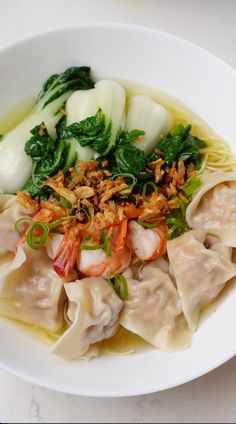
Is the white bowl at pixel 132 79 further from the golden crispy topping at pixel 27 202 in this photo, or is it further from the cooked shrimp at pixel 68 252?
the golden crispy topping at pixel 27 202

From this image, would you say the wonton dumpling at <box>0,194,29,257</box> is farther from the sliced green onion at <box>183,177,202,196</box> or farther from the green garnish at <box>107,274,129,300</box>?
the sliced green onion at <box>183,177,202,196</box>

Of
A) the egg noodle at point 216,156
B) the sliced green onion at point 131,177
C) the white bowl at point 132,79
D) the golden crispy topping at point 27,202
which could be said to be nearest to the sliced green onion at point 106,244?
the sliced green onion at point 131,177

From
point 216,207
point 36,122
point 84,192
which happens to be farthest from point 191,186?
point 36,122

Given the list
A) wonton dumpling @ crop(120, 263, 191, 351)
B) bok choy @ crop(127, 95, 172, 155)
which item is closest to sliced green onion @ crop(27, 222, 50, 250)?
wonton dumpling @ crop(120, 263, 191, 351)

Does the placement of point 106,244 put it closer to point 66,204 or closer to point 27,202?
Answer: point 66,204

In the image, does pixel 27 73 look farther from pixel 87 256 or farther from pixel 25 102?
pixel 87 256

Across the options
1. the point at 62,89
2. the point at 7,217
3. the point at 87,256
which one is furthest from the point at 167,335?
the point at 62,89
